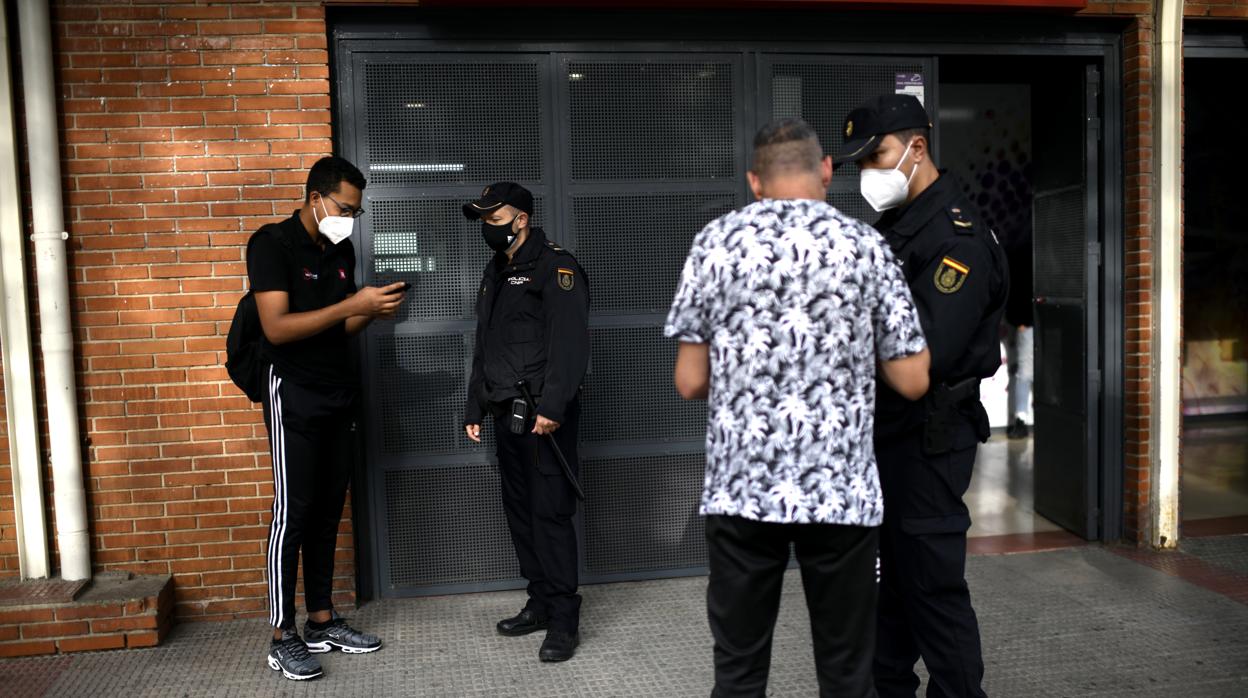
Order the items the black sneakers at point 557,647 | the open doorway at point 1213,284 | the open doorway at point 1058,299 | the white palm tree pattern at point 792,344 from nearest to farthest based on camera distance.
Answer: the white palm tree pattern at point 792,344
the black sneakers at point 557,647
the open doorway at point 1058,299
the open doorway at point 1213,284

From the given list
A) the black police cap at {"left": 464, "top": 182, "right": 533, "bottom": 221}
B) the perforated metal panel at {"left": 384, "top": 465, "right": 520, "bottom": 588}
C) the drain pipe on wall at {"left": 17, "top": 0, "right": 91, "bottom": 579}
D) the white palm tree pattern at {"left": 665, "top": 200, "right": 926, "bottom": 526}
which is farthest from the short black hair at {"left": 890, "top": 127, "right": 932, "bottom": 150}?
the drain pipe on wall at {"left": 17, "top": 0, "right": 91, "bottom": 579}

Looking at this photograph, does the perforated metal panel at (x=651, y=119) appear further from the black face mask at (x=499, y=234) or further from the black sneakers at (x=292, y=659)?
the black sneakers at (x=292, y=659)

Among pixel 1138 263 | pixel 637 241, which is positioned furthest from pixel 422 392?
pixel 1138 263

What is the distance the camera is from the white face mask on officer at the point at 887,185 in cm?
309

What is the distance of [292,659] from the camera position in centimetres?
404

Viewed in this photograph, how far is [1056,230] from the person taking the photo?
5918 mm

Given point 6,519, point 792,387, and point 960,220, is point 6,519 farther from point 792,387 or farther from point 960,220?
point 960,220

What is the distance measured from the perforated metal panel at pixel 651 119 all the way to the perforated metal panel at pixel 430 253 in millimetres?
424

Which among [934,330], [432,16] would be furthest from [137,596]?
[934,330]

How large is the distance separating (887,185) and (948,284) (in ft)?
1.29

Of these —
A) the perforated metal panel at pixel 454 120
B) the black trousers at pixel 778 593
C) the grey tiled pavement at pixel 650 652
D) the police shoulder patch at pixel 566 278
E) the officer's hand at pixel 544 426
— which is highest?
the perforated metal panel at pixel 454 120

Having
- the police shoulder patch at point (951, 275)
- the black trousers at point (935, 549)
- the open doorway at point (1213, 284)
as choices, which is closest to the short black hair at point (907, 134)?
the police shoulder patch at point (951, 275)

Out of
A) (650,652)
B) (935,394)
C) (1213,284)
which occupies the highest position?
(1213,284)


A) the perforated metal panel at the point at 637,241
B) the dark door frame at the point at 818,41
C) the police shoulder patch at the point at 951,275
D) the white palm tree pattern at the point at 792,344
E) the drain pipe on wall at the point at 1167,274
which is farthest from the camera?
the drain pipe on wall at the point at 1167,274
